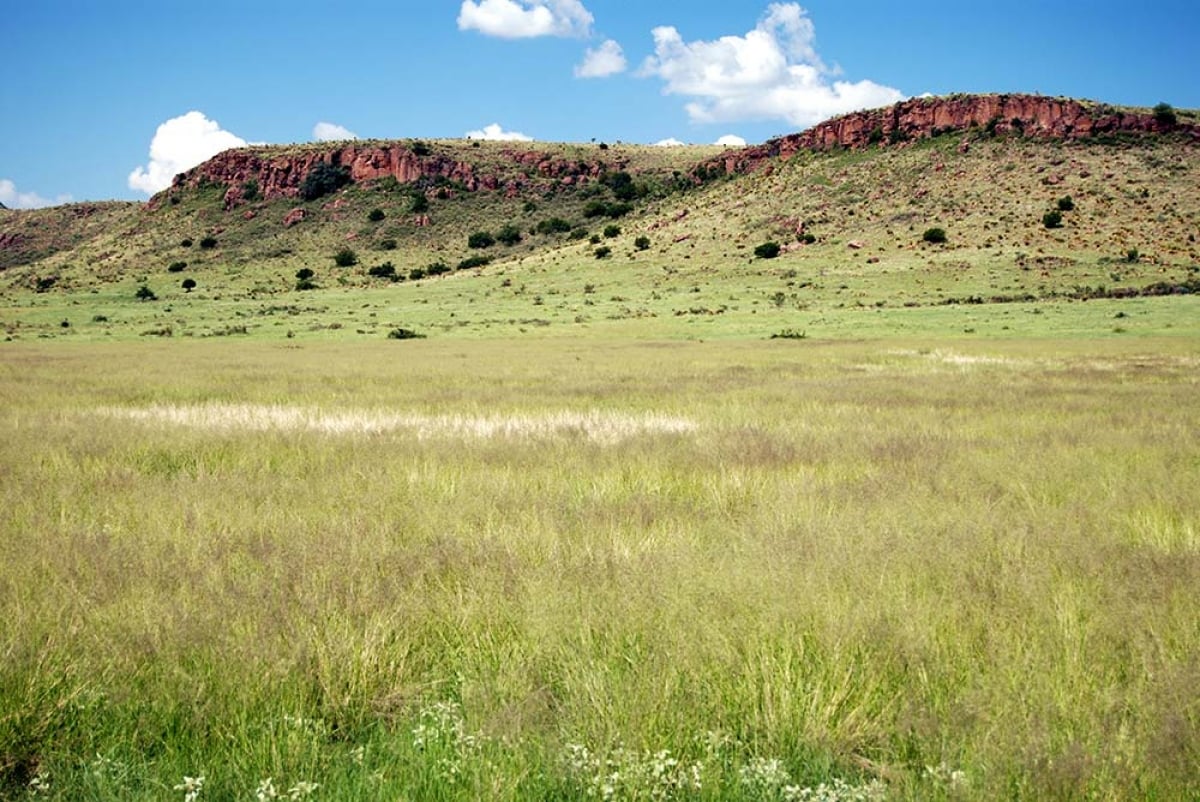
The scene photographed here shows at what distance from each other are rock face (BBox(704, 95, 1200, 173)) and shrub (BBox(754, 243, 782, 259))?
35657mm

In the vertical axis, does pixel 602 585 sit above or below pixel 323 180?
below

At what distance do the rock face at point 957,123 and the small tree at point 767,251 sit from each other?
117ft

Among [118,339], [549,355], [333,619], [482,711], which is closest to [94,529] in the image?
[333,619]

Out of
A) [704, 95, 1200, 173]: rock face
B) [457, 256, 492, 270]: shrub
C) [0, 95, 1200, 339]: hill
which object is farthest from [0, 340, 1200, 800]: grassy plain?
[704, 95, 1200, 173]: rock face

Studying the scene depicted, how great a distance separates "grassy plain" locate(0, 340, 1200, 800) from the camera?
3219 millimetres

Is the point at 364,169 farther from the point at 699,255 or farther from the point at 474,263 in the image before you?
the point at 699,255

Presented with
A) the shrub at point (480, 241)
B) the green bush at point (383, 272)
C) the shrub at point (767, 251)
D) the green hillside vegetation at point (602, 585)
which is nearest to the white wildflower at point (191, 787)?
the green hillside vegetation at point (602, 585)

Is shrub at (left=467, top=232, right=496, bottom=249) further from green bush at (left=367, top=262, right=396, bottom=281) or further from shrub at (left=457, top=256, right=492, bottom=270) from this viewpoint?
green bush at (left=367, top=262, right=396, bottom=281)

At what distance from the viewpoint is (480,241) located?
10788 cm

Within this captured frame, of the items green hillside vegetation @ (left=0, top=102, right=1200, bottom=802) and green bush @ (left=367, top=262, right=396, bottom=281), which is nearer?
green hillside vegetation @ (left=0, top=102, right=1200, bottom=802)

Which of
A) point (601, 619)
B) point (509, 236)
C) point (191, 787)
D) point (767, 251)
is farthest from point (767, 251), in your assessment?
point (191, 787)

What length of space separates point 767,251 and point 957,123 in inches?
1580

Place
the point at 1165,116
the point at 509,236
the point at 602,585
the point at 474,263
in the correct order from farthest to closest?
the point at 509,236 → the point at 474,263 → the point at 1165,116 → the point at 602,585

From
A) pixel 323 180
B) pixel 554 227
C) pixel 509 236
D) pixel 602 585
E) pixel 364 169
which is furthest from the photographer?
pixel 364 169
